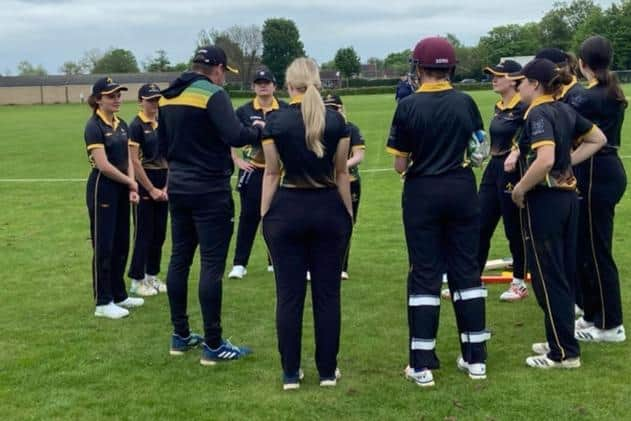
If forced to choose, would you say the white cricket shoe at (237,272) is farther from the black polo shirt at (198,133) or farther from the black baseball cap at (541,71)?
the black baseball cap at (541,71)

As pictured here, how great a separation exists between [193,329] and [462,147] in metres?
3.21

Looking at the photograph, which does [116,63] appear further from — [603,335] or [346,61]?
[603,335]

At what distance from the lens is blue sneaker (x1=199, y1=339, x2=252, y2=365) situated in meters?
5.98

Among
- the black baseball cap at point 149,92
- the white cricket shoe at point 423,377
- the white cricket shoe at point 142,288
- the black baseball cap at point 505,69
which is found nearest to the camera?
the white cricket shoe at point 423,377

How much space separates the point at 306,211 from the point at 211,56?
155 cm

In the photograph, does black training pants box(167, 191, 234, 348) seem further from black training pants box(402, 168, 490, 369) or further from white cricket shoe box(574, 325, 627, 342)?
white cricket shoe box(574, 325, 627, 342)

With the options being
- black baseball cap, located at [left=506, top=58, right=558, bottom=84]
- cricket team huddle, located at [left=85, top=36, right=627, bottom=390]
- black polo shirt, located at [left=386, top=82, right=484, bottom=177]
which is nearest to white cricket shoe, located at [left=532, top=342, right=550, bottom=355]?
cricket team huddle, located at [left=85, top=36, right=627, bottom=390]

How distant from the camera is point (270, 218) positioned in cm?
523

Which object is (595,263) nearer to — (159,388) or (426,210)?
(426,210)

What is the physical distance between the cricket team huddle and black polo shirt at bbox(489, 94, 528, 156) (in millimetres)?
714

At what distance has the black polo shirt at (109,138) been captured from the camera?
279 inches

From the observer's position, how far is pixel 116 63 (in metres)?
134

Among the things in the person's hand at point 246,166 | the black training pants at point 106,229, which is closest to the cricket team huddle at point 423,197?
the black training pants at point 106,229

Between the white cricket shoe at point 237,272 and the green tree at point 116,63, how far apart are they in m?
129
